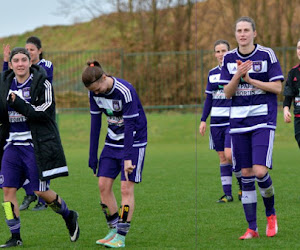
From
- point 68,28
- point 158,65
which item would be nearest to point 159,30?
point 158,65

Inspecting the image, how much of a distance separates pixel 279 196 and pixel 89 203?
3.01 metres

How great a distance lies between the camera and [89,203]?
11648mm

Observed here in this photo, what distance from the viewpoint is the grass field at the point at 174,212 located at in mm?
8180

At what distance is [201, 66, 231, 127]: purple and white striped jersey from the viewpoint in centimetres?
1146

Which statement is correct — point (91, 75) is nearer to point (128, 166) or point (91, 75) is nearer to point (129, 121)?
point (129, 121)

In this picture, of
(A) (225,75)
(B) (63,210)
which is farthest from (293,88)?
(B) (63,210)

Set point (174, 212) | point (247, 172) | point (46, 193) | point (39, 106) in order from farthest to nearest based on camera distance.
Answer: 1. point (174, 212)
2. point (247, 172)
3. point (46, 193)
4. point (39, 106)

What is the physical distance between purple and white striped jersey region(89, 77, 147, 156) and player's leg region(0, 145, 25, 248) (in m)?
0.98

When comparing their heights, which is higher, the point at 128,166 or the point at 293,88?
the point at 293,88

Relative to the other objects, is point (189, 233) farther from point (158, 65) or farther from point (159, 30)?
point (159, 30)

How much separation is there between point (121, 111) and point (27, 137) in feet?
3.50

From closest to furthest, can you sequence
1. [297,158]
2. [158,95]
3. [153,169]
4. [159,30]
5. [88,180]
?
[88,180] → [153,169] → [297,158] → [158,95] → [159,30]

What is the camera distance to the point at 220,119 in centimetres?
1160

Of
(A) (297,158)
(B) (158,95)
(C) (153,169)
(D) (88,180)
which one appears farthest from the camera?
(B) (158,95)
